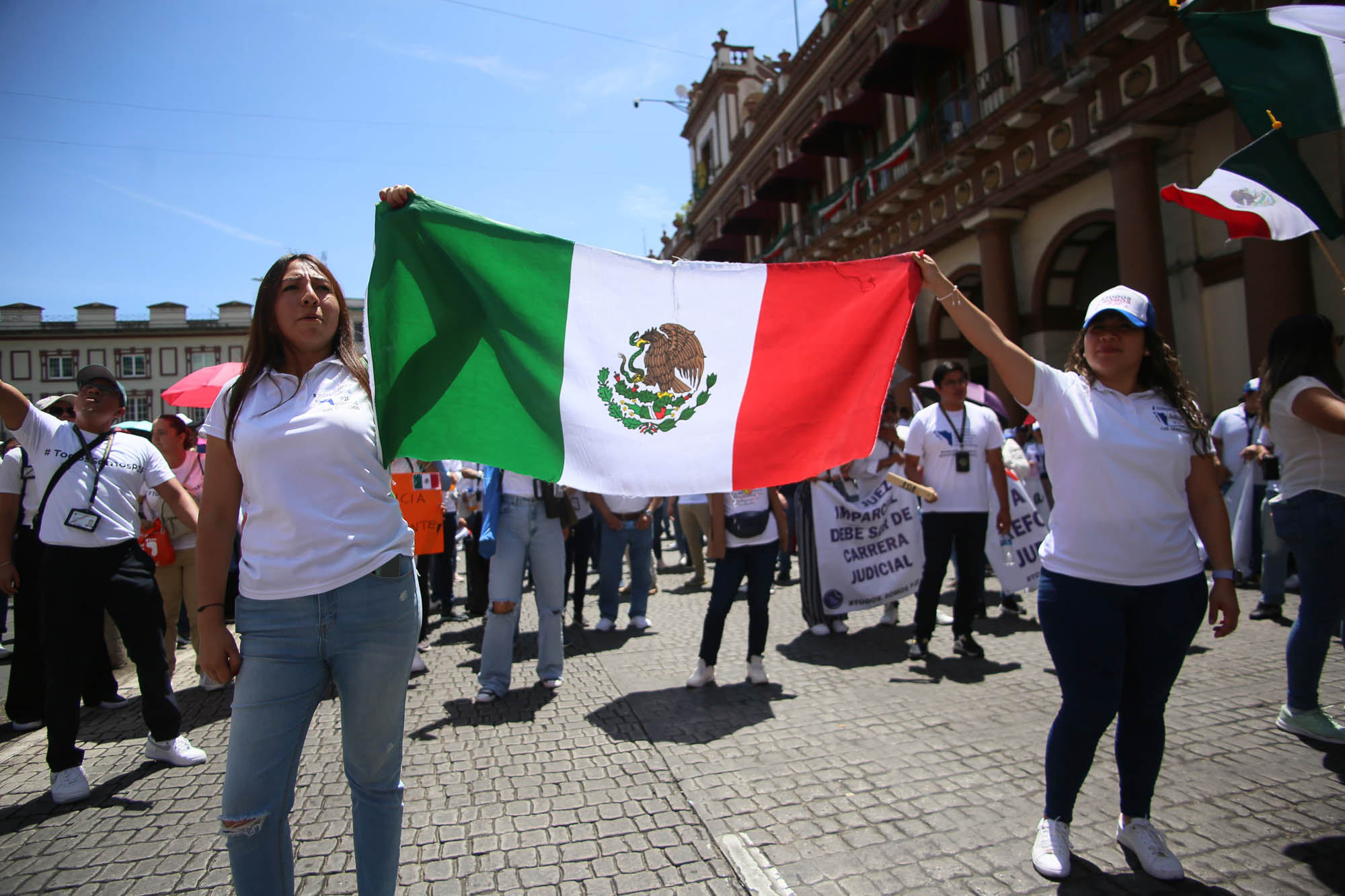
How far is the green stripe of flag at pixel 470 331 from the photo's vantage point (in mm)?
2664

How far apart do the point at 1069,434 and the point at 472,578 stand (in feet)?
22.3

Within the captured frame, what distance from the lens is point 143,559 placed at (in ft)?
13.7

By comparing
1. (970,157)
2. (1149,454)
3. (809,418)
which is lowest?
(1149,454)

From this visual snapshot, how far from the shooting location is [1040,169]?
43.4 ft

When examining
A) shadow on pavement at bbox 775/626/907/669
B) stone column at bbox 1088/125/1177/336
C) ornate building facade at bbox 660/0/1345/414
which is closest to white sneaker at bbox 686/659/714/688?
shadow on pavement at bbox 775/626/907/669

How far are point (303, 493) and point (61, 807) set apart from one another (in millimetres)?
2846

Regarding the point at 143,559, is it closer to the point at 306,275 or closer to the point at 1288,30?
the point at 306,275

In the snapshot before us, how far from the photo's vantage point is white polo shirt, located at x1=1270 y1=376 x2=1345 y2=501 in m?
3.65

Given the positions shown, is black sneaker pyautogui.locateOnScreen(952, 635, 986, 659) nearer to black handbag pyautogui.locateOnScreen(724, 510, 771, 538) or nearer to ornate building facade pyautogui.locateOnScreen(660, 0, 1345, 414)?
black handbag pyautogui.locateOnScreen(724, 510, 771, 538)

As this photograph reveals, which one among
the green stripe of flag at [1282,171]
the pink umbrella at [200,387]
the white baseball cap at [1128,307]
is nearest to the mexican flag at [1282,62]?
the green stripe of flag at [1282,171]

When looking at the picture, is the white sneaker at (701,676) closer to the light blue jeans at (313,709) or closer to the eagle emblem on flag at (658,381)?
the eagle emblem on flag at (658,381)

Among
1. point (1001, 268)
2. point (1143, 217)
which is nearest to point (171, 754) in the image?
point (1143, 217)

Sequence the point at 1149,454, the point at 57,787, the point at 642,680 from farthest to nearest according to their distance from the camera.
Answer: the point at 642,680 < the point at 57,787 < the point at 1149,454

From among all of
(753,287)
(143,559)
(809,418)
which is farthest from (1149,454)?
(143,559)
